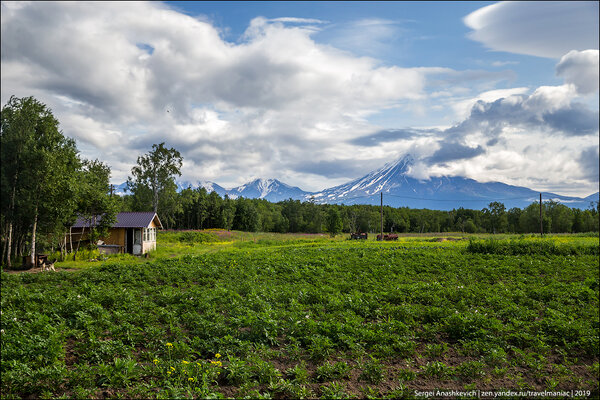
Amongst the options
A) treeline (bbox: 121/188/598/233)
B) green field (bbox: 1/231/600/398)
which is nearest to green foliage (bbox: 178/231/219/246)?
treeline (bbox: 121/188/598/233)

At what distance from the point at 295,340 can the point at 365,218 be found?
4761 inches

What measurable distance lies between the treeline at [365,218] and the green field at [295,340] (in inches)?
3149

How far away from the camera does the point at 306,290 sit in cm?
1396

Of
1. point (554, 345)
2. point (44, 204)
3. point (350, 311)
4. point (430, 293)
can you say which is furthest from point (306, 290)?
point (44, 204)

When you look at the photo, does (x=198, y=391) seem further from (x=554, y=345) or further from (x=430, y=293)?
(x=430, y=293)

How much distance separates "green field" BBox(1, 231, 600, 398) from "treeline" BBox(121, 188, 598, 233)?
80.0 metres

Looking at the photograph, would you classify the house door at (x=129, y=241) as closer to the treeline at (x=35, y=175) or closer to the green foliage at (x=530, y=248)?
the treeline at (x=35, y=175)

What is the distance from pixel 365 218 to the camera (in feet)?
417

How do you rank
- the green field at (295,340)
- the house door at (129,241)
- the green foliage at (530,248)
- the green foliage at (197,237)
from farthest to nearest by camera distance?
the green foliage at (197,237) < the house door at (129,241) < the green foliage at (530,248) < the green field at (295,340)

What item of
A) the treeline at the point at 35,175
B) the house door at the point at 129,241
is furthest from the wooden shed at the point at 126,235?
the treeline at the point at 35,175

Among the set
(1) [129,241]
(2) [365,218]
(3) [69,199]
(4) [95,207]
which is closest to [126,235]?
(1) [129,241]

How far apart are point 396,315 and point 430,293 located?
3196 mm

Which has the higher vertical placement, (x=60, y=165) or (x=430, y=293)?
(x=60, y=165)

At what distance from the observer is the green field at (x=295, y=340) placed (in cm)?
673
